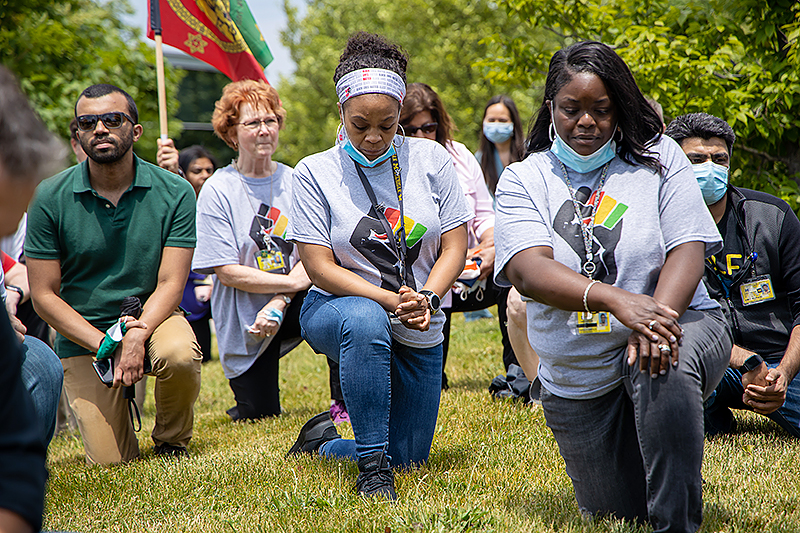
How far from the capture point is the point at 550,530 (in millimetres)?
3137

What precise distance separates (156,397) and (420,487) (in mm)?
2234

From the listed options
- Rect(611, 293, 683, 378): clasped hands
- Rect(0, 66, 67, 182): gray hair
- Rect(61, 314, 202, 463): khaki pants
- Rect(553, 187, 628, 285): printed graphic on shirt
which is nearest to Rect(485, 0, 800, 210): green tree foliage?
Rect(553, 187, 628, 285): printed graphic on shirt

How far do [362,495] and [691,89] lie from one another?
447cm

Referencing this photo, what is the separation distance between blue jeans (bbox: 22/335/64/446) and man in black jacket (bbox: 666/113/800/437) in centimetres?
358

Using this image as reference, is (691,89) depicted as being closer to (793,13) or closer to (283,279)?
(793,13)

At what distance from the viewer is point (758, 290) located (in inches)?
174

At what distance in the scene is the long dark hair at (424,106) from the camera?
5.86 meters

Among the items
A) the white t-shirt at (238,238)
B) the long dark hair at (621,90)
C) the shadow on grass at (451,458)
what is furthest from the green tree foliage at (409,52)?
the long dark hair at (621,90)

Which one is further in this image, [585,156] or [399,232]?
[399,232]

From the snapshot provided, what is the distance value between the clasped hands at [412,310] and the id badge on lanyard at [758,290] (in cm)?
198

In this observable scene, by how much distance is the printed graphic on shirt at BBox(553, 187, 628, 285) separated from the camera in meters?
3.05

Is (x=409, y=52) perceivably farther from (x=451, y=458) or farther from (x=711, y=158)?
(x=451, y=458)

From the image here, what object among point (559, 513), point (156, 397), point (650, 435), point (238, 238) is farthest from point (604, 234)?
point (238, 238)

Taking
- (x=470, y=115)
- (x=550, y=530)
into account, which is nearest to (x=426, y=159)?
(x=550, y=530)
